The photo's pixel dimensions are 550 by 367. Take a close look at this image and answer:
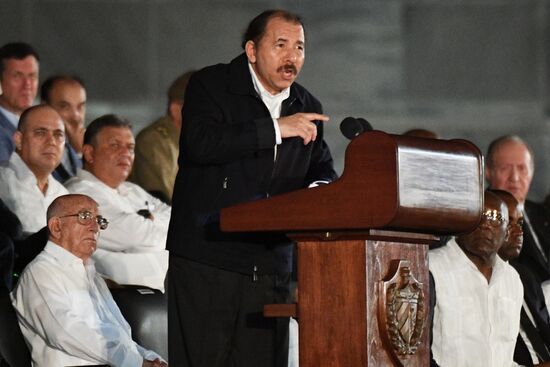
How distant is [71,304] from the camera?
422 cm

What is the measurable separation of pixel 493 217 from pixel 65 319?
153cm

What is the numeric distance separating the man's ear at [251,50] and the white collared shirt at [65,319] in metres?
1.27

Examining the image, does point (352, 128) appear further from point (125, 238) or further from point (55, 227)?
point (125, 238)

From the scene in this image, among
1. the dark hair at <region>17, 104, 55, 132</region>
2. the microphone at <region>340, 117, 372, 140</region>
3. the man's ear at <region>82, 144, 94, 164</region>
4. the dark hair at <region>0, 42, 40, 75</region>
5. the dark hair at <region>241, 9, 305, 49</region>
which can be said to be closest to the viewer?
the microphone at <region>340, 117, 372, 140</region>

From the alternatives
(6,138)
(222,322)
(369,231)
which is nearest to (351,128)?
(369,231)

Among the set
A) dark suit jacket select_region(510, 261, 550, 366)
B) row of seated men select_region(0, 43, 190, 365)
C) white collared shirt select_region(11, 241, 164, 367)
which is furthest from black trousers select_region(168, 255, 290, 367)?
dark suit jacket select_region(510, 261, 550, 366)

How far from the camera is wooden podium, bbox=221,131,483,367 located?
8.88 feet

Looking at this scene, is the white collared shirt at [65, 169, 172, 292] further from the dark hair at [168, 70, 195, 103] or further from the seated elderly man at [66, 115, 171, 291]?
the dark hair at [168, 70, 195, 103]

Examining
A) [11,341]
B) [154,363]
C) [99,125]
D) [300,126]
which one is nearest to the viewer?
[300,126]

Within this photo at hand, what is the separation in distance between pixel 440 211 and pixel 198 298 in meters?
0.75

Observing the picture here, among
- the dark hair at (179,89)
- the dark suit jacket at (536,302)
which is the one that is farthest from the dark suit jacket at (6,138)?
the dark suit jacket at (536,302)

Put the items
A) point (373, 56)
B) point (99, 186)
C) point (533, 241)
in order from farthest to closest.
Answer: point (373, 56), point (533, 241), point (99, 186)

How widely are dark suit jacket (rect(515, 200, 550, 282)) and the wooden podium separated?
2.71 meters

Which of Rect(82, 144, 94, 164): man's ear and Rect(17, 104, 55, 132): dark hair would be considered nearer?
Rect(17, 104, 55, 132): dark hair
